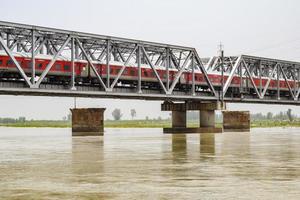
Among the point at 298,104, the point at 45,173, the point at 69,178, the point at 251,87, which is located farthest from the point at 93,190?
the point at 298,104

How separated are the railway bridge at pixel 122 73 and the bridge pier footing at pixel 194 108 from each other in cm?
15

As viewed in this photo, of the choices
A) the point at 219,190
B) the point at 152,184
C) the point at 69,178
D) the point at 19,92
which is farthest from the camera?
the point at 19,92

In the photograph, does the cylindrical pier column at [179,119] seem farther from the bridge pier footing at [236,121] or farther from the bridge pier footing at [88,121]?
the bridge pier footing at [236,121]

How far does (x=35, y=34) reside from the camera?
5494cm

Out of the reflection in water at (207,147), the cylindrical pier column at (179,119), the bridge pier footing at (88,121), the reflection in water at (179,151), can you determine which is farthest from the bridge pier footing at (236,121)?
the reflection in water at (179,151)

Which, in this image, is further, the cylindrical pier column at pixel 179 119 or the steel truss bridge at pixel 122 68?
the cylindrical pier column at pixel 179 119

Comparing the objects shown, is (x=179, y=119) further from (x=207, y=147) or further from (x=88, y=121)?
(x=207, y=147)

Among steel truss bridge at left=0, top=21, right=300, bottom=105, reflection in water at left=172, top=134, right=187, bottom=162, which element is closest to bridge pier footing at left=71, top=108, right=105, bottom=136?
steel truss bridge at left=0, top=21, right=300, bottom=105

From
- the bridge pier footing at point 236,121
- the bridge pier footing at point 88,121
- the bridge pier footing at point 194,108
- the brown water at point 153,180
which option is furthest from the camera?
the bridge pier footing at point 236,121

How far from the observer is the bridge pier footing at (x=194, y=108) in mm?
79312

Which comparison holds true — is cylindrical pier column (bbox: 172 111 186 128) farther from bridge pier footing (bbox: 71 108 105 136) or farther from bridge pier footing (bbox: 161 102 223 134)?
bridge pier footing (bbox: 71 108 105 136)

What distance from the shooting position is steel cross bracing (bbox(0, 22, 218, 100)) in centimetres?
5259

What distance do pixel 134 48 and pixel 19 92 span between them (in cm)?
1779

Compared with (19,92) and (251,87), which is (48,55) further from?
A: (251,87)
